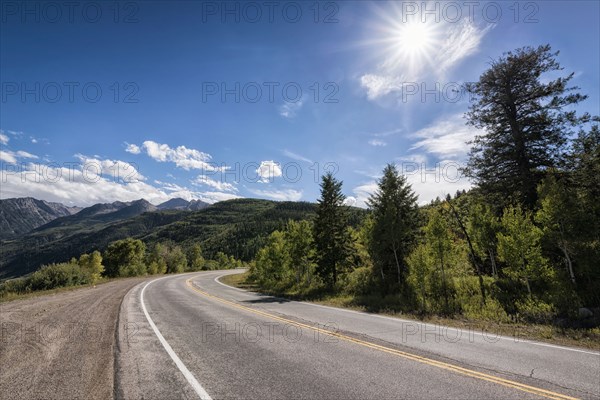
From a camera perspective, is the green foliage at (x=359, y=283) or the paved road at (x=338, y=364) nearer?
the paved road at (x=338, y=364)

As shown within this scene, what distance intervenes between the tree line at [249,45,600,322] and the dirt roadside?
14901 millimetres

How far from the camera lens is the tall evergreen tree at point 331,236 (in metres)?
27.2

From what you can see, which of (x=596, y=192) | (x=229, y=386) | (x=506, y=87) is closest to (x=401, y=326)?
(x=229, y=386)

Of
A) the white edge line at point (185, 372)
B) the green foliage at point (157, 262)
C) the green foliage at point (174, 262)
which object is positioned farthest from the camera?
the green foliage at point (174, 262)

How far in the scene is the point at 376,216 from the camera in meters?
25.5

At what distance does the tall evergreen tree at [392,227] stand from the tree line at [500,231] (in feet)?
0.27

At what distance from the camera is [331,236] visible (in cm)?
2753

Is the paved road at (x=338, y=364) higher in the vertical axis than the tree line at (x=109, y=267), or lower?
higher

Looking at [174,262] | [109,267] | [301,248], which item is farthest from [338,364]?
[174,262]

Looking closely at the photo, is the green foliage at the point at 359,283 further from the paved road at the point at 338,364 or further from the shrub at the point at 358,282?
the paved road at the point at 338,364

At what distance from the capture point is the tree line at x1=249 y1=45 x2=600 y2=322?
16.5 metres

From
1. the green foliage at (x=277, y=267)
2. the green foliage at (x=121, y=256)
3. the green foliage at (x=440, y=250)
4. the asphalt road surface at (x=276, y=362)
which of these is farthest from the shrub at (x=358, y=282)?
the green foliage at (x=121, y=256)

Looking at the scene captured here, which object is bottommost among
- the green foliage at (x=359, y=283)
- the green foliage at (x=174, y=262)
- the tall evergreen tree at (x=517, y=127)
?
the green foliage at (x=174, y=262)

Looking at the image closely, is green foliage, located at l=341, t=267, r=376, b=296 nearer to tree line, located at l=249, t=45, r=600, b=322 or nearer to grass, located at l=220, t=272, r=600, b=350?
tree line, located at l=249, t=45, r=600, b=322
